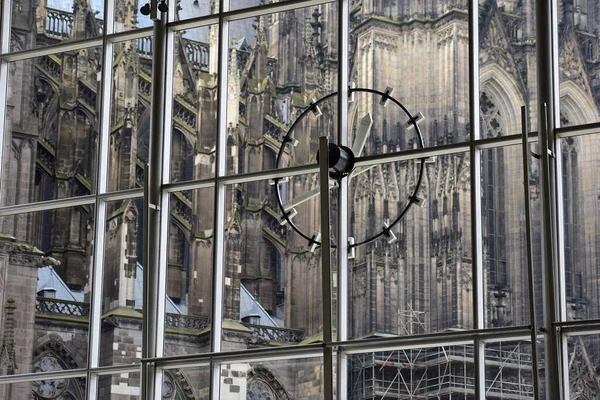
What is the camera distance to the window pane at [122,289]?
3053cm

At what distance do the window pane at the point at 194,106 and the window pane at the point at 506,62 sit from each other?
732cm

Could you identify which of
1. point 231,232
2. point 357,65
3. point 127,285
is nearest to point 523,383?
point 231,232

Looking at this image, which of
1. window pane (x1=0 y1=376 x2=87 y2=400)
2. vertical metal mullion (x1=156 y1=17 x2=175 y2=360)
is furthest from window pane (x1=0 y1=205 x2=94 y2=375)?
vertical metal mullion (x1=156 y1=17 x2=175 y2=360)

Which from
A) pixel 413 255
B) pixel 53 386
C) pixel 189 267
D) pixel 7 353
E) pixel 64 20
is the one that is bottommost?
pixel 7 353

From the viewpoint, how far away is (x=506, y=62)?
32969 mm

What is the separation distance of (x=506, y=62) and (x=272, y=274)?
934 cm

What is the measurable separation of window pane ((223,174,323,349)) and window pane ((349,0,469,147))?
4249 mm

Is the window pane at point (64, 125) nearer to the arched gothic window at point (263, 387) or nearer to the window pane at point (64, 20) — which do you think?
the window pane at point (64, 20)

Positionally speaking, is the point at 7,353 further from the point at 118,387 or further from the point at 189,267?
the point at 189,267

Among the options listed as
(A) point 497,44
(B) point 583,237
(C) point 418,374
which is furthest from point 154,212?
(A) point 497,44

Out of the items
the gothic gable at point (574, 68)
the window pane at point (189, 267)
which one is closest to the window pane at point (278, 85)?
the window pane at point (189, 267)

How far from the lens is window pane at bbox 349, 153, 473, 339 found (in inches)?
1344

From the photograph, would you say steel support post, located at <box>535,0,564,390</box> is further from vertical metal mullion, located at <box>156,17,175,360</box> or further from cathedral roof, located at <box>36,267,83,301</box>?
cathedral roof, located at <box>36,267,83,301</box>

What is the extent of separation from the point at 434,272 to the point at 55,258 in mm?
11693
